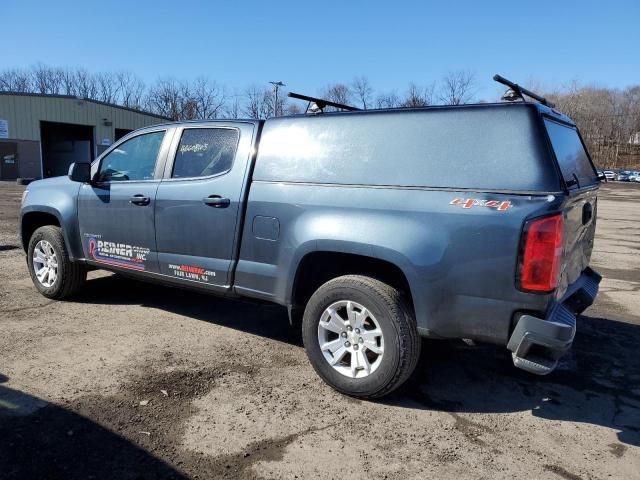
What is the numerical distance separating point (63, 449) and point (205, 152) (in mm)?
2551

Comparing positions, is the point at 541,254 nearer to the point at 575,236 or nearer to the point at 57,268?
the point at 575,236

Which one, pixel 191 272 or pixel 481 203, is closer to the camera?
pixel 481 203

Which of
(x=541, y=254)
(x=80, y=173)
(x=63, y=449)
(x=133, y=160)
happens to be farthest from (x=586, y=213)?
(x=80, y=173)

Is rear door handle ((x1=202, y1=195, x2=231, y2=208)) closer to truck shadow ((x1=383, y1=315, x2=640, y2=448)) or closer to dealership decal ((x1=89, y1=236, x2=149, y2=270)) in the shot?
dealership decal ((x1=89, y1=236, x2=149, y2=270))

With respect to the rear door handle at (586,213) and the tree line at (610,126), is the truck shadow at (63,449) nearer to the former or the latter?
the rear door handle at (586,213)

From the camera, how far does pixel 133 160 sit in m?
5.02

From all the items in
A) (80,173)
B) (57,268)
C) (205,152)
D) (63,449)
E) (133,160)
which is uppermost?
(205,152)

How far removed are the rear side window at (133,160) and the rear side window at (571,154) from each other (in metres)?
3.39

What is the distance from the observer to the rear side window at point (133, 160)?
15.9ft

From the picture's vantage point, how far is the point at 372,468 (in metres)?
2.76

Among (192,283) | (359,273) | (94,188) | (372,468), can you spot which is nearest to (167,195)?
(192,283)

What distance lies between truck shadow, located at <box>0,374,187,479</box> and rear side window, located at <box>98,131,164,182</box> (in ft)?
7.64

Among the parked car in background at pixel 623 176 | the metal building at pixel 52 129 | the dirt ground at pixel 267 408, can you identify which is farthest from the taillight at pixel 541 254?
the parked car in background at pixel 623 176

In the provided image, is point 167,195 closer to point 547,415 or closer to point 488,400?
point 488,400
